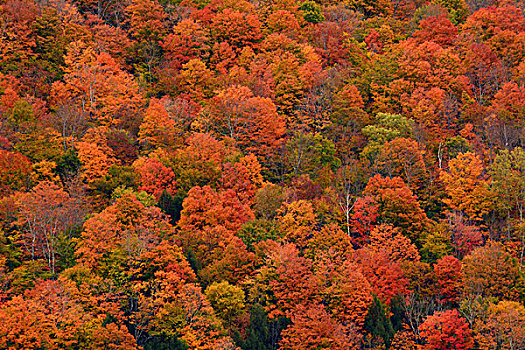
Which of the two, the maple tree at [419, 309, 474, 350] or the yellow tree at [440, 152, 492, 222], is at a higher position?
the yellow tree at [440, 152, 492, 222]

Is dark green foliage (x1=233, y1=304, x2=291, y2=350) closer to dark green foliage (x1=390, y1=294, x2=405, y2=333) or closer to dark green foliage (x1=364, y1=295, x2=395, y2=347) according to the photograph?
dark green foliage (x1=364, y1=295, x2=395, y2=347)

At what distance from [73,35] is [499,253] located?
72.2m

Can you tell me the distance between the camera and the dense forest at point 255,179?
98125mm

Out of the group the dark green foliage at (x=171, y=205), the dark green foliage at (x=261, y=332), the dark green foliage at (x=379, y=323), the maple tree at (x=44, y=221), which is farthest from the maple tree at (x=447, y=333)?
the maple tree at (x=44, y=221)

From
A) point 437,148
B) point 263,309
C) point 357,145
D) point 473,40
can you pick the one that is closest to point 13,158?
point 263,309

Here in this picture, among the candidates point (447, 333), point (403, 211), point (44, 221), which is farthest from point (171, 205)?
point (447, 333)

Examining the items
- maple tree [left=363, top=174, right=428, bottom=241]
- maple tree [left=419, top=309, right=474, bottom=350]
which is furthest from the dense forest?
maple tree [left=363, top=174, right=428, bottom=241]

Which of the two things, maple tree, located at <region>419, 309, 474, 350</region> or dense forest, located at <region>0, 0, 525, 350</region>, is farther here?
dense forest, located at <region>0, 0, 525, 350</region>

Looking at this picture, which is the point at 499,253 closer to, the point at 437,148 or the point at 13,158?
the point at 437,148

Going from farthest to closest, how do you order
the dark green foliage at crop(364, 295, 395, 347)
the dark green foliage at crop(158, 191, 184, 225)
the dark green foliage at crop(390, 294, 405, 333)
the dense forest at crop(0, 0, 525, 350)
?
the dark green foliage at crop(158, 191, 184, 225) < the dark green foliage at crop(390, 294, 405, 333) < the dark green foliage at crop(364, 295, 395, 347) < the dense forest at crop(0, 0, 525, 350)

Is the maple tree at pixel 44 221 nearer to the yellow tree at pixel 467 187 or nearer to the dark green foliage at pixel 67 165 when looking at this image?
the dark green foliage at pixel 67 165

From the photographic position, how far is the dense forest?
98.1 m

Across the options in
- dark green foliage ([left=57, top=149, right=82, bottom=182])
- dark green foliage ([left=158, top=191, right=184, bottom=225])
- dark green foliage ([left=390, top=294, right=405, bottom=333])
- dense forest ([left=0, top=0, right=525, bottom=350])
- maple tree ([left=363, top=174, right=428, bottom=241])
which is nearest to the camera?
dense forest ([left=0, top=0, right=525, bottom=350])

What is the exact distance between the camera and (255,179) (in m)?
121
